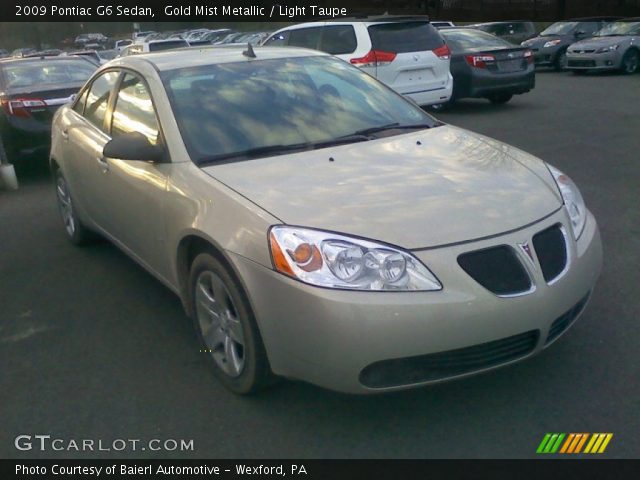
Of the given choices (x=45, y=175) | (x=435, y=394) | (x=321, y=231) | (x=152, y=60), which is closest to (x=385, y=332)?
(x=321, y=231)

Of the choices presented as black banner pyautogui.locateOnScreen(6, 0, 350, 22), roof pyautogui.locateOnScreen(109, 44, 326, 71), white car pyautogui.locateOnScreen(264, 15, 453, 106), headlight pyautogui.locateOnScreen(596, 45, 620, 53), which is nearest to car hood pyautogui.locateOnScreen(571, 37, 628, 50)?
headlight pyautogui.locateOnScreen(596, 45, 620, 53)

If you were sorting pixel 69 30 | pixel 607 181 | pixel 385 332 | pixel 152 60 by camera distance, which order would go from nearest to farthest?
pixel 385 332 < pixel 152 60 < pixel 607 181 < pixel 69 30

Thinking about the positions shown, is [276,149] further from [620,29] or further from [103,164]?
→ [620,29]

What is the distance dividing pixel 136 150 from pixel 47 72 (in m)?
7.04

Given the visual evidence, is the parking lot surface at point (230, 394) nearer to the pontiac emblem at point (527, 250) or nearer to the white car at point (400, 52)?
the pontiac emblem at point (527, 250)

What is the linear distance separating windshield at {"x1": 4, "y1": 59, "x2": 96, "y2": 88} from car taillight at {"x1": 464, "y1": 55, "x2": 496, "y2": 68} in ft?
21.4

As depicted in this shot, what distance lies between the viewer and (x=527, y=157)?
4145mm

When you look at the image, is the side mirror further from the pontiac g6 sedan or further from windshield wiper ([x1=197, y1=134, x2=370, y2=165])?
windshield wiper ([x1=197, y1=134, x2=370, y2=165])

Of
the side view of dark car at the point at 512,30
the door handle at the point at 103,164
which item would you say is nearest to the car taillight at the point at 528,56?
the side view of dark car at the point at 512,30

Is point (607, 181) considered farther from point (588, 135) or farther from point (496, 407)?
point (496, 407)

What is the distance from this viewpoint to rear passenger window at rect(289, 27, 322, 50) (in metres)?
12.2

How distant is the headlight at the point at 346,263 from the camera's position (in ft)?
9.92

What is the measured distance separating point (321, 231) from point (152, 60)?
7.39 ft

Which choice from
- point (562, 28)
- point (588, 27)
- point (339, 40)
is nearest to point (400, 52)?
point (339, 40)
